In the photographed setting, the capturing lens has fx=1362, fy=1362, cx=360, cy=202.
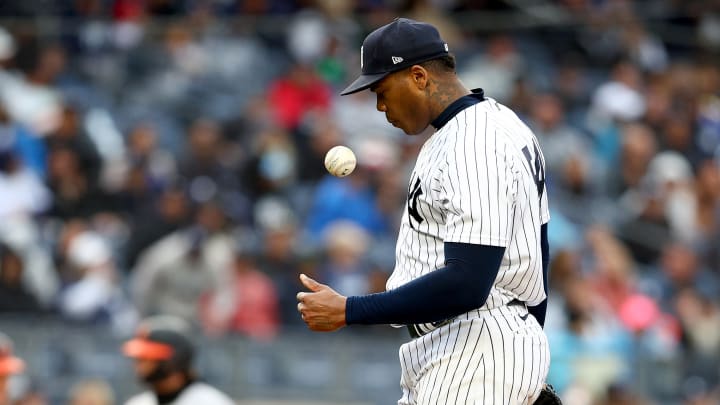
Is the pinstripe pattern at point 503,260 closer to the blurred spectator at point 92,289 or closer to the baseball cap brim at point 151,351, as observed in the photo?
the baseball cap brim at point 151,351

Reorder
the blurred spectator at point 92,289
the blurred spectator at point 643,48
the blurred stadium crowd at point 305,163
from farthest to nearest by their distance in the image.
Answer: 1. the blurred spectator at point 643,48
2. the blurred spectator at point 92,289
3. the blurred stadium crowd at point 305,163

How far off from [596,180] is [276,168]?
3.03m

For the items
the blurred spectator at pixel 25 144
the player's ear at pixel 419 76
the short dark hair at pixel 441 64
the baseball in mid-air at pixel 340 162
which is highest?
the blurred spectator at pixel 25 144

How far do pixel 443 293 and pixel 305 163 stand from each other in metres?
8.64

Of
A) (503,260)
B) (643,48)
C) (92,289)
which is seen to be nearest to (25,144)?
(92,289)

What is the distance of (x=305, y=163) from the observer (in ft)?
40.8

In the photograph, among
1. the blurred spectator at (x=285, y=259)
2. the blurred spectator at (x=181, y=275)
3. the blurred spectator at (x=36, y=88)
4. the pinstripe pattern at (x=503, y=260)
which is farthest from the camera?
the blurred spectator at (x=36, y=88)

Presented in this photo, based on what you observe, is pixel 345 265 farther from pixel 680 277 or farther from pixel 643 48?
pixel 643 48

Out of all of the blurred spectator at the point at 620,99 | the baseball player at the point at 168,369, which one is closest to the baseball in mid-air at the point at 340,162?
the baseball player at the point at 168,369

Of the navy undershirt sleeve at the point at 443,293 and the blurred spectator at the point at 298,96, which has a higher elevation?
the blurred spectator at the point at 298,96

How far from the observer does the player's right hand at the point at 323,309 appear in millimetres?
3904

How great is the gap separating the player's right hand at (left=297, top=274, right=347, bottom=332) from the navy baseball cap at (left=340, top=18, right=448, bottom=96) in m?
0.61

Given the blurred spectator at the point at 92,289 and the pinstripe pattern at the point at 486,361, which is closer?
the pinstripe pattern at the point at 486,361

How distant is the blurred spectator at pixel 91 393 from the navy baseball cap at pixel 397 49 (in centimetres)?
563
